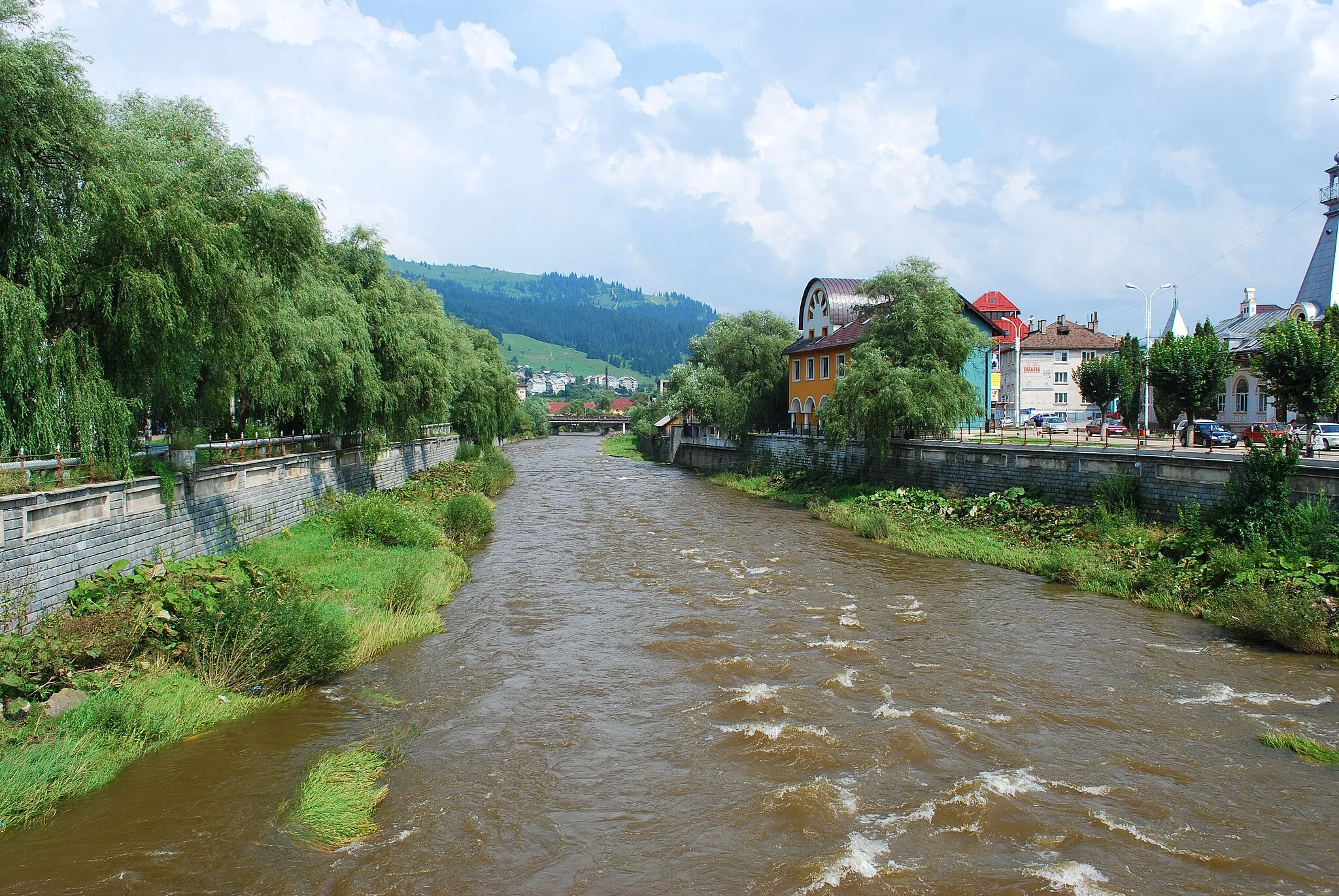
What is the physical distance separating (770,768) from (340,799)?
16.2 feet

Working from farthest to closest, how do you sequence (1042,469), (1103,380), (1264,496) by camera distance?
1. (1103,380)
2. (1042,469)
3. (1264,496)

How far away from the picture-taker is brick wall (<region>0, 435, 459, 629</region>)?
1162 centimetres

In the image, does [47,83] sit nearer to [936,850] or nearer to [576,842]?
[576,842]

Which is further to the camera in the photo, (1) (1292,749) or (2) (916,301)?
(2) (916,301)

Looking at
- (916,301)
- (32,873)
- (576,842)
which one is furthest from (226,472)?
(916,301)

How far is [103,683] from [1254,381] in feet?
179

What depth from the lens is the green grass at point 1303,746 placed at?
10227 millimetres

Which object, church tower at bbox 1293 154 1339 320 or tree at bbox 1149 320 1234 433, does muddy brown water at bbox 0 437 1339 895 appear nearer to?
tree at bbox 1149 320 1234 433

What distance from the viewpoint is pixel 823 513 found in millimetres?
33000

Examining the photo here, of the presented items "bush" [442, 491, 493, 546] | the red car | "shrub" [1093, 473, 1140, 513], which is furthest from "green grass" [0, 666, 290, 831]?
the red car

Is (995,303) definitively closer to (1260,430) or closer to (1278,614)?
(1260,430)

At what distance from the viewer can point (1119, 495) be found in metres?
23.2

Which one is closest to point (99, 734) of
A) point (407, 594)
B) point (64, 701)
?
point (64, 701)

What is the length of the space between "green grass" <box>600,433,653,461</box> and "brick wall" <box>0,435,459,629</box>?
52.7 metres
